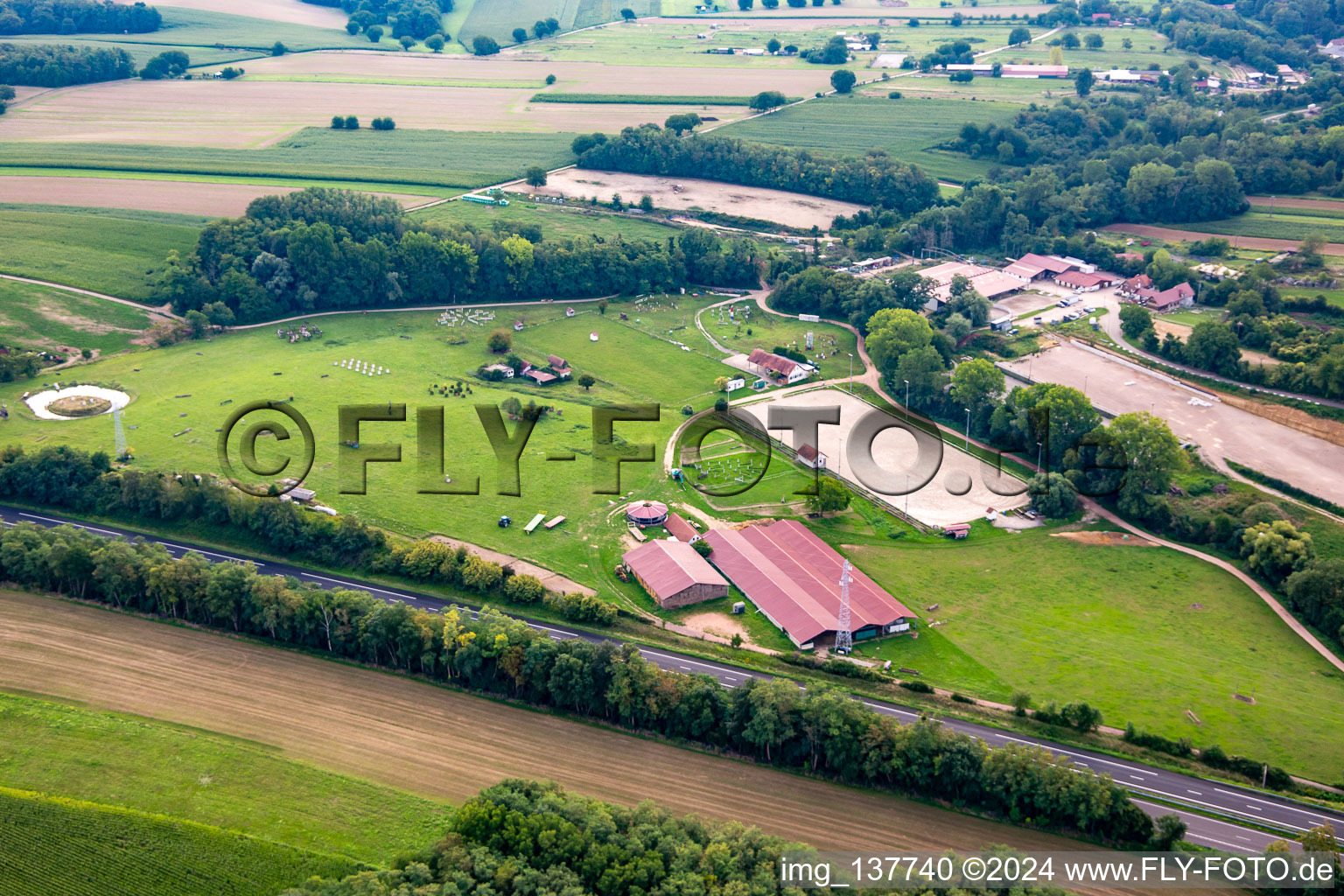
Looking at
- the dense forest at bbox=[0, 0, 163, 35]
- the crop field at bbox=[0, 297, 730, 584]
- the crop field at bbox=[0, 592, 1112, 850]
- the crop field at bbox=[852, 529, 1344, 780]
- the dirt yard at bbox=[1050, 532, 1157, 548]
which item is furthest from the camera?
the dense forest at bbox=[0, 0, 163, 35]

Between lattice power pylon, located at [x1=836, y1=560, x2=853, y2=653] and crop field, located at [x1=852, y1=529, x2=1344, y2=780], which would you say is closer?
crop field, located at [x1=852, y1=529, x2=1344, y2=780]

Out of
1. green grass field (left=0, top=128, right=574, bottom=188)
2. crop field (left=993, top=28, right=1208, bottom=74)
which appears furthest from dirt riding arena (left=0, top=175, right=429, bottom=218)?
crop field (left=993, top=28, right=1208, bottom=74)

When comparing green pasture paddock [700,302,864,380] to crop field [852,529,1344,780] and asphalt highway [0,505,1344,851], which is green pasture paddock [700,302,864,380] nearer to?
crop field [852,529,1344,780]

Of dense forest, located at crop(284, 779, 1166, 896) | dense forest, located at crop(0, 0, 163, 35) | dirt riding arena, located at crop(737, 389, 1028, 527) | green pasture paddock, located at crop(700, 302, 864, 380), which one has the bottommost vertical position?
dense forest, located at crop(284, 779, 1166, 896)

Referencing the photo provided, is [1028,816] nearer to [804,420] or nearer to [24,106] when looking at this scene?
[804,420]

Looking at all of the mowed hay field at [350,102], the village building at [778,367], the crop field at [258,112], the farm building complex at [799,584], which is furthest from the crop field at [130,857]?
the mowed hay field at [350,102]

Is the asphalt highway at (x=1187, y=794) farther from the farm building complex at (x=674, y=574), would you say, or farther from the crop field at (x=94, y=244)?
the crop field at (x=94, y=244)

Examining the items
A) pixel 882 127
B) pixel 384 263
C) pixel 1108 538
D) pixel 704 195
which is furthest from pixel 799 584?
pixel 882 127

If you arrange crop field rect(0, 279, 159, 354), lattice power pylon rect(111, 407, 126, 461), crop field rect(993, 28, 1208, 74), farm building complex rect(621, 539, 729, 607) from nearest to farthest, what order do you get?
farm building complex rect(621, 539, 729, 607)
lattice power pylon rect(111, 407, 126, 461)
crop field rect(0, 279, 159, 354)
crop field rect(993, 28, 1208, 74)
